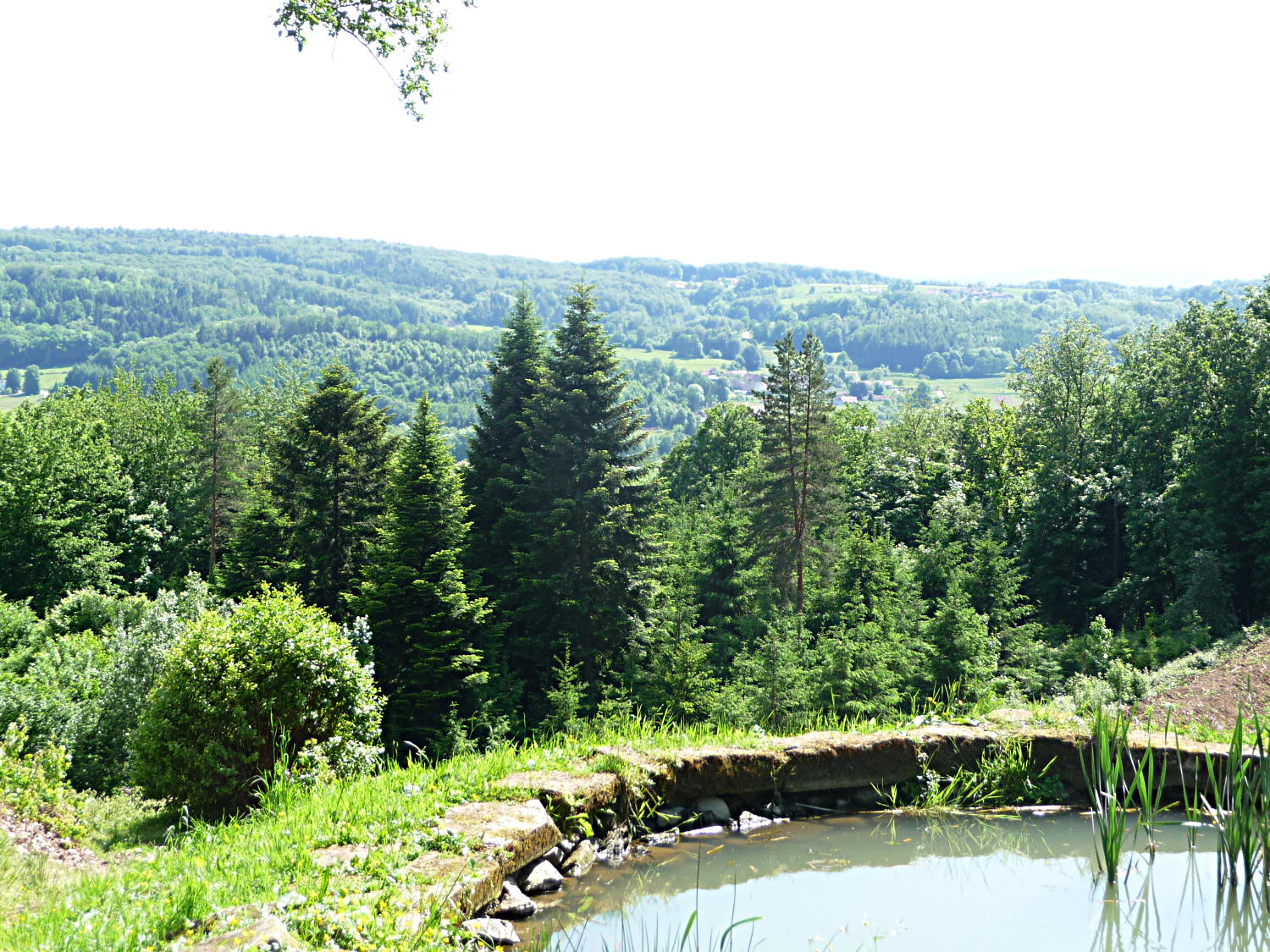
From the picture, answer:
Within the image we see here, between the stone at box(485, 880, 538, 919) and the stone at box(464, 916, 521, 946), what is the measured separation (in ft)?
0.45

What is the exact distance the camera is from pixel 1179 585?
96.3 ft

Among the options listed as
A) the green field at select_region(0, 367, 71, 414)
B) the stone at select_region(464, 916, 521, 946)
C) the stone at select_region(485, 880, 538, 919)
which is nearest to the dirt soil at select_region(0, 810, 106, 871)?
the stone at select_region(485, 880, 538, 919)

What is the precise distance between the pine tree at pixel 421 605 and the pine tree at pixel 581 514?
2549 millimetres

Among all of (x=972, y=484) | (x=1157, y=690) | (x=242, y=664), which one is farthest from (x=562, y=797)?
(x=972, y=484)

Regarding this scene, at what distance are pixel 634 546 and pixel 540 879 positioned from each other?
2117cm

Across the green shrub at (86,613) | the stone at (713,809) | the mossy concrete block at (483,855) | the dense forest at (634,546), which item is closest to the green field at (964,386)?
the dense forest at (634,546)

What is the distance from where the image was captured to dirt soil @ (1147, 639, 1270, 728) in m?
11.0

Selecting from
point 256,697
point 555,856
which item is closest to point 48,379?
point 256,697

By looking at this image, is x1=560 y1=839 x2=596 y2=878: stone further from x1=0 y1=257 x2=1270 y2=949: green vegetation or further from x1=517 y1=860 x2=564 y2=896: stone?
x1=0 y1=257 x2=1270 y2=949: green vegetation

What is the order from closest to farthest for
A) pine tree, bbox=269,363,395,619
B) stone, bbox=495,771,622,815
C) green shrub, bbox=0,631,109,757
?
stone, bbox=495,771,622,815
green shrub, bbox=0,631,109,757
pine tree, bbox=269,363,395,619

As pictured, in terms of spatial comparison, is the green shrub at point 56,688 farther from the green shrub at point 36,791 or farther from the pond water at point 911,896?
the pond water at point 911,896

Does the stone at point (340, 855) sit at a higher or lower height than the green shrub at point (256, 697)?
higher

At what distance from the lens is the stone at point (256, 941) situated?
3365mm

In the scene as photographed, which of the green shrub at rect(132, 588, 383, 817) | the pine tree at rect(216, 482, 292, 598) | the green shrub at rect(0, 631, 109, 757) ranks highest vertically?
the green shrub at rect(132, 588, 383, 817)
